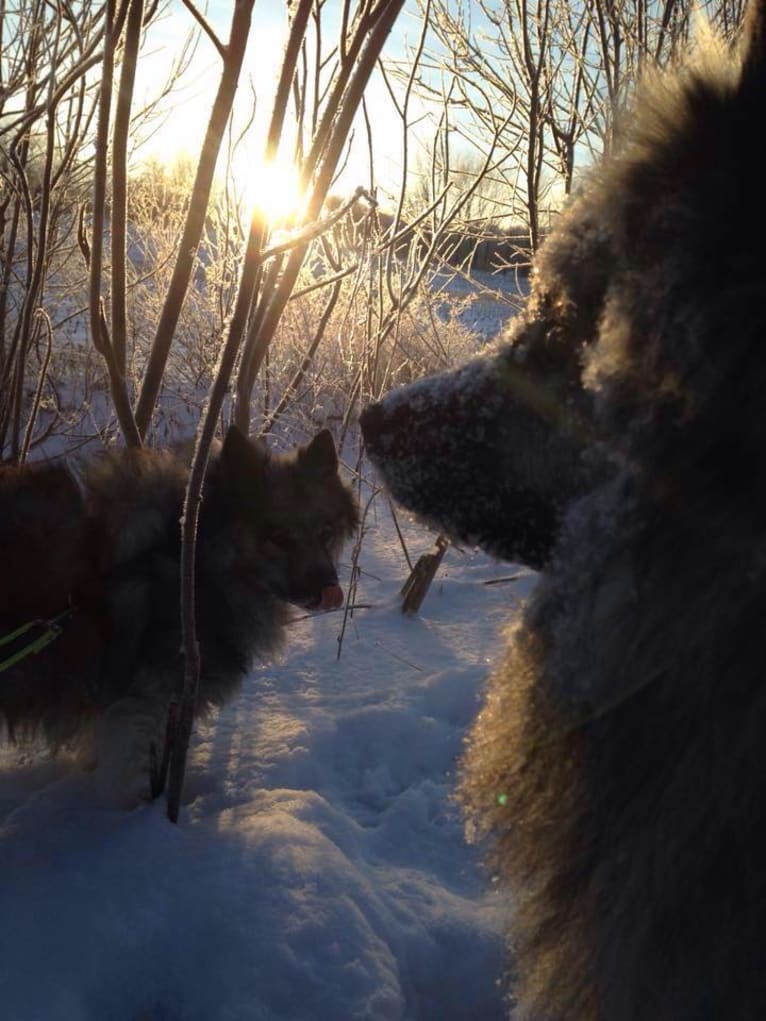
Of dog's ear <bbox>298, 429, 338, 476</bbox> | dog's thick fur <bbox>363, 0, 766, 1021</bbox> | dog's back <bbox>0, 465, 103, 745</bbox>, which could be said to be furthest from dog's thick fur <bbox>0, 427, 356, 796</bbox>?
dog's thick fur <bbox>363, 0, 766, 1021</bbox>

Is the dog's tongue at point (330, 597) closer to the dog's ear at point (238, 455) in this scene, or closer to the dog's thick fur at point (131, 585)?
the dog's thick fur at point (131, 585)

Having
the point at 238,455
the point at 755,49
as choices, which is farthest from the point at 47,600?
the point at 755,49

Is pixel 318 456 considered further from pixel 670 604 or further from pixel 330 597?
pixel 670 604

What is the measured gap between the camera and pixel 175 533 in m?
2.89

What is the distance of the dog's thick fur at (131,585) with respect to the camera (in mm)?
2547

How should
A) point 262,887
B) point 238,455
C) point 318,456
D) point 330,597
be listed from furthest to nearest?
1. point 318,456
2. point 330,597
3. point 238,455
4. point 262,887

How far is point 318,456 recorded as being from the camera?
354cm

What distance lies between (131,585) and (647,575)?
203cm

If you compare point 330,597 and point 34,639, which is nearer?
point 34,639

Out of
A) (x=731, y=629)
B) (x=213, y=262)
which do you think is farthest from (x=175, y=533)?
(x=213, y=262)

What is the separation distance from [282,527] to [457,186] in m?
3.18

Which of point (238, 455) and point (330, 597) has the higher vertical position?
point (238, 455)

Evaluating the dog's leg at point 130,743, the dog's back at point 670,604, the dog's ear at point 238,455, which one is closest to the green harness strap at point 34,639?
the dog's leg at point 130,743

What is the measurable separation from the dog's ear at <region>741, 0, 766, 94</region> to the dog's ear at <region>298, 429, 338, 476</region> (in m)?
2.52
